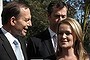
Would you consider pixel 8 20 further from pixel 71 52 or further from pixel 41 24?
pixel 41 24

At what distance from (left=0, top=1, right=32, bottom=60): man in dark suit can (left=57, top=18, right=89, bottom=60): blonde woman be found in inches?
22.4

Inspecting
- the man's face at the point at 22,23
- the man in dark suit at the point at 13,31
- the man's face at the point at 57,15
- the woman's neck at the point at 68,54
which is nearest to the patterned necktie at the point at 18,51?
the man in dark suit at the point at 13,31

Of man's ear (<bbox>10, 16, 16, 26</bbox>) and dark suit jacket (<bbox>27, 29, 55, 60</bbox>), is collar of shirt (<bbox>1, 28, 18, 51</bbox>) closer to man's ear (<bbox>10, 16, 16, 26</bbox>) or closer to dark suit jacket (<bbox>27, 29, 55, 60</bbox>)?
man's ear (<bbox>10, 16, 16, 26</bbox>)

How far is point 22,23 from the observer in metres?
4.07

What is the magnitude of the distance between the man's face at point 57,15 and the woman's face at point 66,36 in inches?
36.9

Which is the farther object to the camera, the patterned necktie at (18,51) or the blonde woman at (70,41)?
Answer: the patterned necktie at (18,51)

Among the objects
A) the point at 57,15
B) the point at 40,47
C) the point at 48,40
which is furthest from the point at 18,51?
the point at 57,15

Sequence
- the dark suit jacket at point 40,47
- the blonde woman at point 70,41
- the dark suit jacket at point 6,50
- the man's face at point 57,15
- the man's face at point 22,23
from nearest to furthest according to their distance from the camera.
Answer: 1. the blonde woman at point 70,41
2. the dark suit jacket at point 6,50
3. the man's face at point 22,23
4. the dark suit jacket at point 40,47
5. the man's face at point 57,15

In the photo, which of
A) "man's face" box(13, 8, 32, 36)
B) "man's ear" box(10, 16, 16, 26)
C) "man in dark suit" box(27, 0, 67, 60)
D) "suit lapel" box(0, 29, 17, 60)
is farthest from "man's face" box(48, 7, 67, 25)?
"suit lapel" box(0, 29, 17, 60)

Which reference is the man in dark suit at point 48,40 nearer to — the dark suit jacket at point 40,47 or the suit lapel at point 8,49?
the dark suit jacket at point 40,47

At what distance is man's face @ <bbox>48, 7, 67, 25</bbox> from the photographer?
4.66m

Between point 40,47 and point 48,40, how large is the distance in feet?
0.48

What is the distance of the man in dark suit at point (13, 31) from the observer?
3941 millimetres

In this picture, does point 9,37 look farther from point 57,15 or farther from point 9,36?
point 57,15
